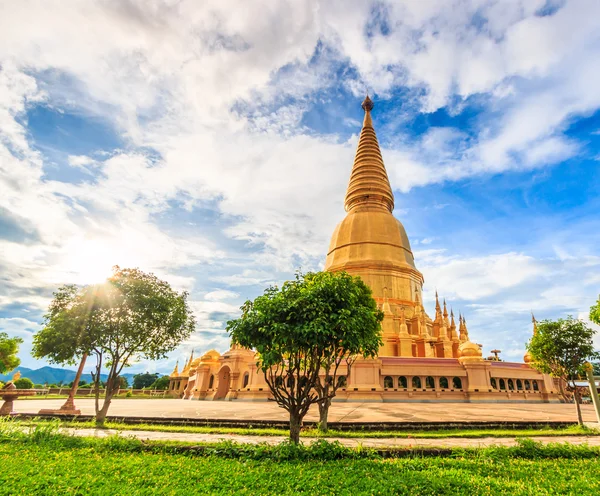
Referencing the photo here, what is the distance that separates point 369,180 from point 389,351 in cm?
2513

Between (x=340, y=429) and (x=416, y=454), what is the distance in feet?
15.3

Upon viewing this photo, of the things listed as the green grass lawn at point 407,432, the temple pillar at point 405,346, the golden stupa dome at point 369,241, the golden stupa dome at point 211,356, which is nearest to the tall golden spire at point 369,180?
the golden stupa dome at point 369,241

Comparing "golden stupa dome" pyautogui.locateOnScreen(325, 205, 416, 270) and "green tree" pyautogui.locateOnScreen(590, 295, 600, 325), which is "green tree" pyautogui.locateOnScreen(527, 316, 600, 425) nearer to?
"green tree" pyautogui.locateOnScreen(590, 295, 600, 325)

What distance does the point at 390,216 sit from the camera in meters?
47.5

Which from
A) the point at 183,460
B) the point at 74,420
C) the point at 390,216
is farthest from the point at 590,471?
the point at 390,216

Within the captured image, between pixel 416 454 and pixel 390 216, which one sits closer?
pixel 416 454

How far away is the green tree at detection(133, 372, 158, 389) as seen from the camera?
64.4m

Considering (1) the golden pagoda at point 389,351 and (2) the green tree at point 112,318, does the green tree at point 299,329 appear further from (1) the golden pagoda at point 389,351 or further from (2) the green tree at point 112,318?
(1) the golden pagoda at point 389,351

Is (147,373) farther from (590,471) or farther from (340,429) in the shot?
(590,471)

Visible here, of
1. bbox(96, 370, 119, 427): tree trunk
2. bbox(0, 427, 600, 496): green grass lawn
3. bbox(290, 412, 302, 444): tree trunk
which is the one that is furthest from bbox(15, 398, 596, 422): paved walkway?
bbox(0, 427, 600, 496): green grass lawn

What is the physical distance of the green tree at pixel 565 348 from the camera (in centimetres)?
1395

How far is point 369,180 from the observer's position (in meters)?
49.9

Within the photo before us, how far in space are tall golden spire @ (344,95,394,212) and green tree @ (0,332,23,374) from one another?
43.3m

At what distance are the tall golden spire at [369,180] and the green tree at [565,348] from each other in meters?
35.5
